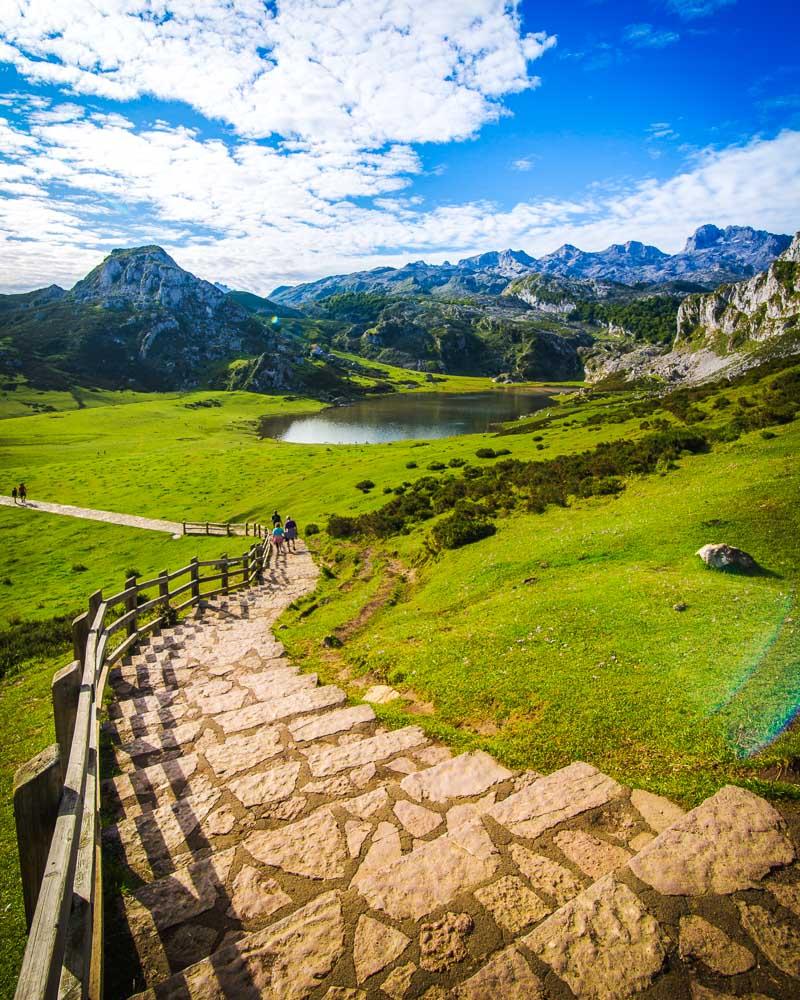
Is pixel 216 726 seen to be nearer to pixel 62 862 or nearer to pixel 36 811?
pixel 36 811

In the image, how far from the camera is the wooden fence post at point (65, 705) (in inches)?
230

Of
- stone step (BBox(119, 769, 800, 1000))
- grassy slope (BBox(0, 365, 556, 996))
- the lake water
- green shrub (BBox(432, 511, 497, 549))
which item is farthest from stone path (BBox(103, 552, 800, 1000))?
the lake water

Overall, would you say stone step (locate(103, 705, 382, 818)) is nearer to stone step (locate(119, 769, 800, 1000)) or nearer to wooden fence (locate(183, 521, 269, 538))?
stone step (locate(119, 769, 800, 1000))

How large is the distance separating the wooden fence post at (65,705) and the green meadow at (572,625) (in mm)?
2333

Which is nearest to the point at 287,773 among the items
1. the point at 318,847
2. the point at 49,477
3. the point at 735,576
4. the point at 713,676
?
the point at 318,847

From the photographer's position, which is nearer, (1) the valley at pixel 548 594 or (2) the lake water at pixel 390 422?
(1) the valley at pixel 548 594

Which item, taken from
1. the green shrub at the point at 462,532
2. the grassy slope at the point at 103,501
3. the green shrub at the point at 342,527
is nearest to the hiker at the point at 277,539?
the green shrub at the point at 342,527

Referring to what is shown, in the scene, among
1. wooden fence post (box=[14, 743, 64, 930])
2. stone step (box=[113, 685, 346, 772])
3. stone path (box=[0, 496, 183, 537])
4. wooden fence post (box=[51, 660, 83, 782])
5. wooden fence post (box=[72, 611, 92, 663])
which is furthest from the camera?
stone path (box=[0, 496, 183, 537])

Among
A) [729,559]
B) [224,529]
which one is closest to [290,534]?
[224,529]

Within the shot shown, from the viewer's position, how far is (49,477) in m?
67.0

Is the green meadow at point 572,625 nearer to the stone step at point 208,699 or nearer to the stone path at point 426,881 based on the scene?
the stone path at point 426,881

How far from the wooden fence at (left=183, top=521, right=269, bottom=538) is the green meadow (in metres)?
1.90

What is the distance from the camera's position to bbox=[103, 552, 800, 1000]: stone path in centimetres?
448

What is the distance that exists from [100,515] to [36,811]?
5374 cm
